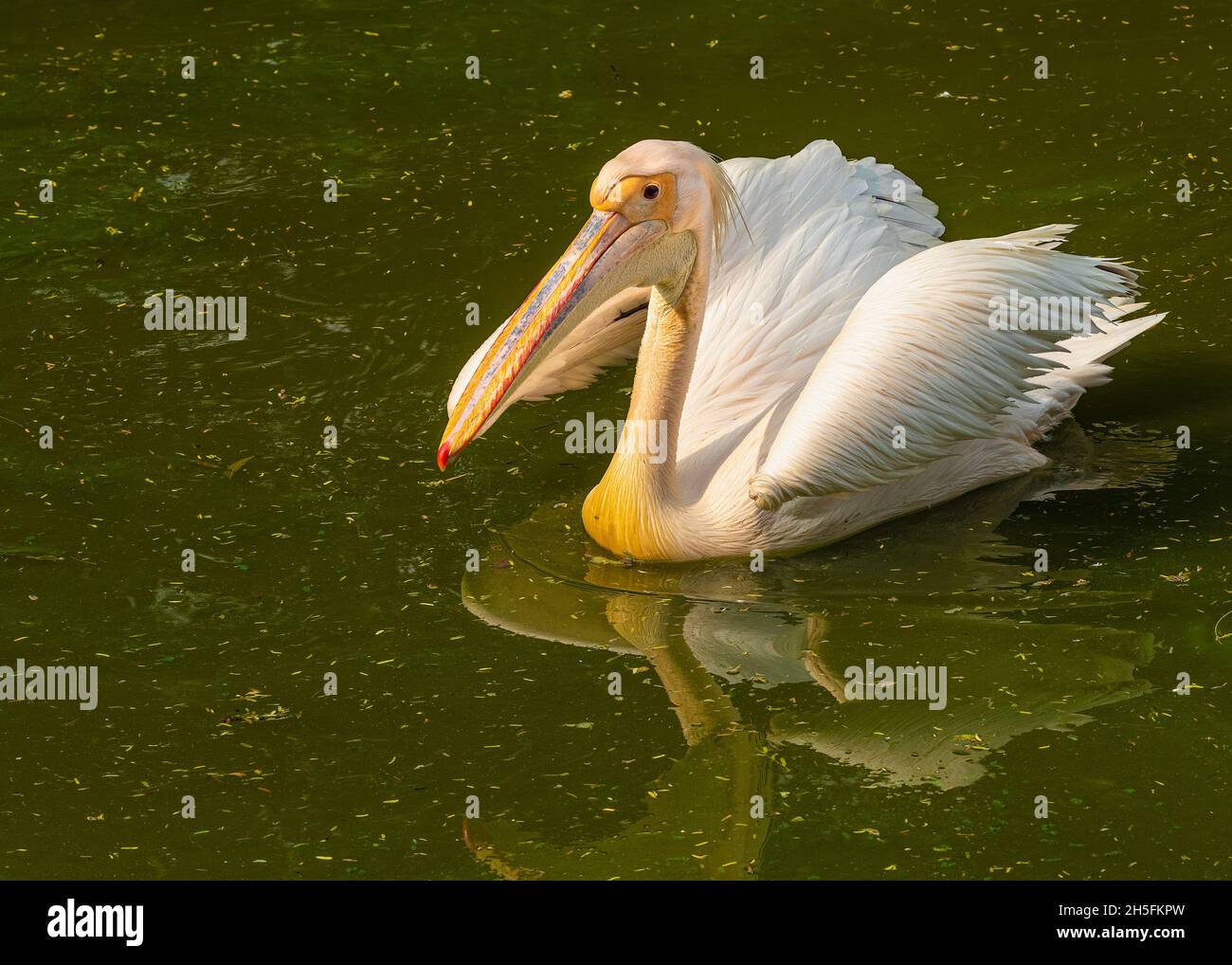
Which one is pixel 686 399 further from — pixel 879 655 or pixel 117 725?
pixel 117 725

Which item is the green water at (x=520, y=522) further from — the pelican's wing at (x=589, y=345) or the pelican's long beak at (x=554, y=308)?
the pelican's long beak at (x=554, y=308)

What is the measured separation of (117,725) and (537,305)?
1.63 m

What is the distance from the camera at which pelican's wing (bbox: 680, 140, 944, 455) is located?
634 centimetres

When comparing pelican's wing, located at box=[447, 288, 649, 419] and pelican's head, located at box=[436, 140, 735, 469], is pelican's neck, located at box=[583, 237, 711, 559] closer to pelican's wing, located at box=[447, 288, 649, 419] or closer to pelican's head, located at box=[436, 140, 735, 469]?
pelican's head, located at box=[436, 140, 735, 469]

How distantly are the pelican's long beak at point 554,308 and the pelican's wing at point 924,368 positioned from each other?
667 millimetres

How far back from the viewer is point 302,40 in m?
9.93

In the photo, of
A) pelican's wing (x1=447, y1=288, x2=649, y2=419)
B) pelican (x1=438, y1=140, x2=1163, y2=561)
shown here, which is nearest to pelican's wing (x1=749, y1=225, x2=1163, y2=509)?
pelican (x1=438, y1=140, x2=1163, y2=561)

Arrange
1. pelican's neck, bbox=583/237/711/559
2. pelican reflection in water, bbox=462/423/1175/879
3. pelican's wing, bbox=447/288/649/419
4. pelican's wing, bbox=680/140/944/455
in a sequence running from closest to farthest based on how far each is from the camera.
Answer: pelican reflection in water, bbox=462/423/1175/879
pelican's neck, bbox=583/237/711/559
pelican's wing, bbox=680/140/944/455
pelican's wing, bbox=447/288/649/419

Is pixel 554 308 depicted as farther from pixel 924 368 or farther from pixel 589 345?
pixel 924 368

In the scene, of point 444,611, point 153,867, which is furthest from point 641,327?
point 153,867

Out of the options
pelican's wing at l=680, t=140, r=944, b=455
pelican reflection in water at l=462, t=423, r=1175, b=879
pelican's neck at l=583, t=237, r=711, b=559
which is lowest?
pelican reflection in water at l=462, t=423, r=1175, b=879

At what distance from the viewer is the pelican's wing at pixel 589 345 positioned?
6629mm

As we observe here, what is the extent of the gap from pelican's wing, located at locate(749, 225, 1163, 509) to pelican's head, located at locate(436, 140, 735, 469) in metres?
0.55

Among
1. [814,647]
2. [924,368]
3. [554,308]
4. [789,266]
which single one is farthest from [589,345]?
[814,647]
